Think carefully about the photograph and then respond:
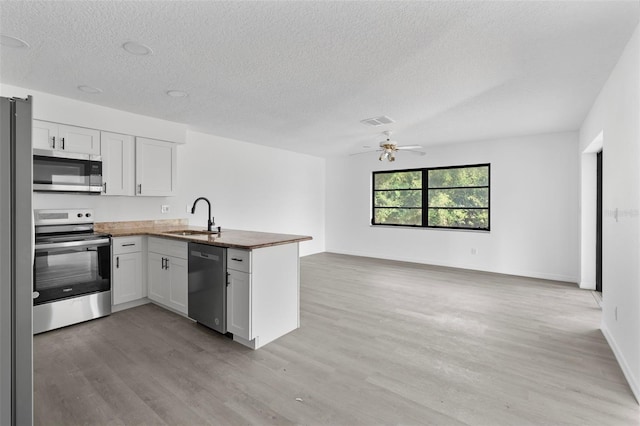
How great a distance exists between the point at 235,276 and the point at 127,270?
5.87 feet

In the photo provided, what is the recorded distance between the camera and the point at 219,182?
557cm

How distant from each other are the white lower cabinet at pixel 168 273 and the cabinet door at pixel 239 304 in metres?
0.78

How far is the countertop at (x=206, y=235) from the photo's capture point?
2.92 m

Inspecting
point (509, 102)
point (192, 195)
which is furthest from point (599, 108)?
point (192, 195)

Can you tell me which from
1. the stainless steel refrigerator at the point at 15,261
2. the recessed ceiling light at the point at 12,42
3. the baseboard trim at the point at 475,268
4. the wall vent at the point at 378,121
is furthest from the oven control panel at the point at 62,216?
the baseboard trim at the point at 475,268

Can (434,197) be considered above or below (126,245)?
above

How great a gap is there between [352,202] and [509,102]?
4520mm

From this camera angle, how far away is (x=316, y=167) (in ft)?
26.4

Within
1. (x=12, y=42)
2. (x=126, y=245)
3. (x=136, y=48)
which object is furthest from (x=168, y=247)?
(x=12, y=42)

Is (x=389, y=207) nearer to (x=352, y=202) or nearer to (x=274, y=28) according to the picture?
(x=352, y=202)

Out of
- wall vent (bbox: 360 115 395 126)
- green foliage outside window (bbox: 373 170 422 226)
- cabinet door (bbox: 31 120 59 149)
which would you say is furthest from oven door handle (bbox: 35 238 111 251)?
green foliage outside window (bbox: 373 170 422 226)

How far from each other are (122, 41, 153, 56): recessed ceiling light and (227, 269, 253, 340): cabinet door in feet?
6.36

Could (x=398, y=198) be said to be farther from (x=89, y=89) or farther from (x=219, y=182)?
(x=89, y=89)

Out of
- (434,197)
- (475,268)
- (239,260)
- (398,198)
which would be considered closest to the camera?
(239,260)
